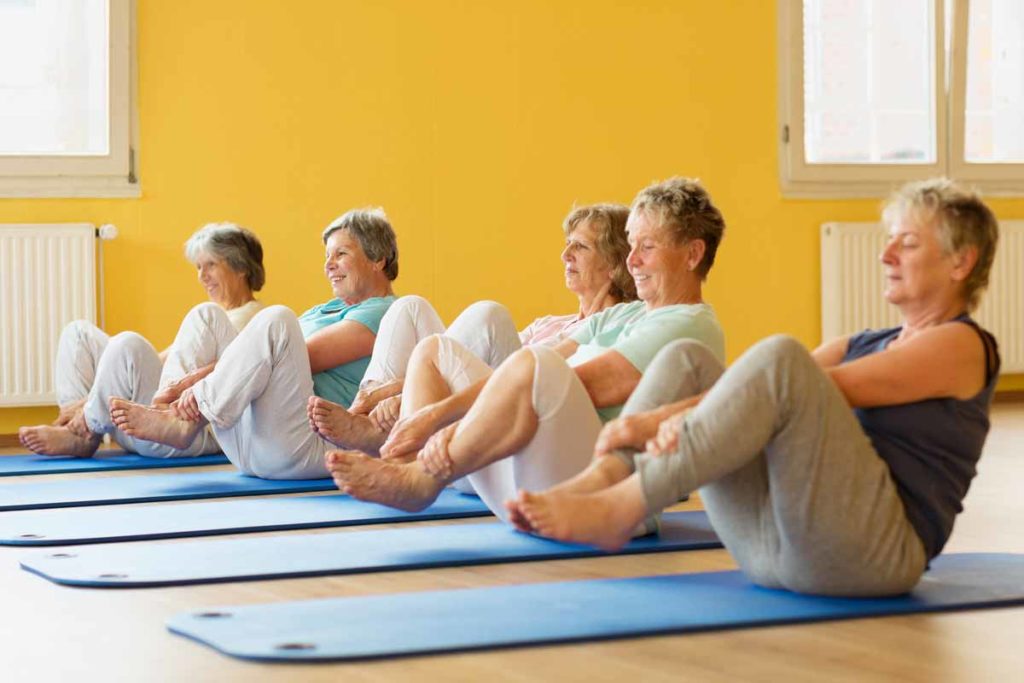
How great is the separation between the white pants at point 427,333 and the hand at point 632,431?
152cm

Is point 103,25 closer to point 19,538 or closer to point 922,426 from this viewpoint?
point 19,538

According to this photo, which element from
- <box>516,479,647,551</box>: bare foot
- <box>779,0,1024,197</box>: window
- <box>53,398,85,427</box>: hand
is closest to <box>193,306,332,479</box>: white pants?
<box>53,398,85,427</box>: hand

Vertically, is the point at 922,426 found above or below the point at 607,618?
above

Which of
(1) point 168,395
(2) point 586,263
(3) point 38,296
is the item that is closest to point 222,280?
(1) point 168,395

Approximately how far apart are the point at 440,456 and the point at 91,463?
240cm

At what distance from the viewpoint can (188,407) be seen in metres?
4.06

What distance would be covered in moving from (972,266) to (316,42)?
430cm

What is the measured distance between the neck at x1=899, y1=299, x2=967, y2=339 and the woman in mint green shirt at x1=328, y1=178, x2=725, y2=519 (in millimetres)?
578

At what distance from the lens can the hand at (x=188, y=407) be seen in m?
4.05

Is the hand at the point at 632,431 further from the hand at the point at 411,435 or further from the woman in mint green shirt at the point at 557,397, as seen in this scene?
the hand at the point at 411,435

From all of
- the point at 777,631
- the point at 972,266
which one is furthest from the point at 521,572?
the point at 972,266

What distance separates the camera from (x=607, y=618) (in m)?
2.18

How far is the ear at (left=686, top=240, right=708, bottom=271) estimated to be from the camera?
2992 mm

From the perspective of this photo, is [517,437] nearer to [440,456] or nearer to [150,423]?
[440,456]
